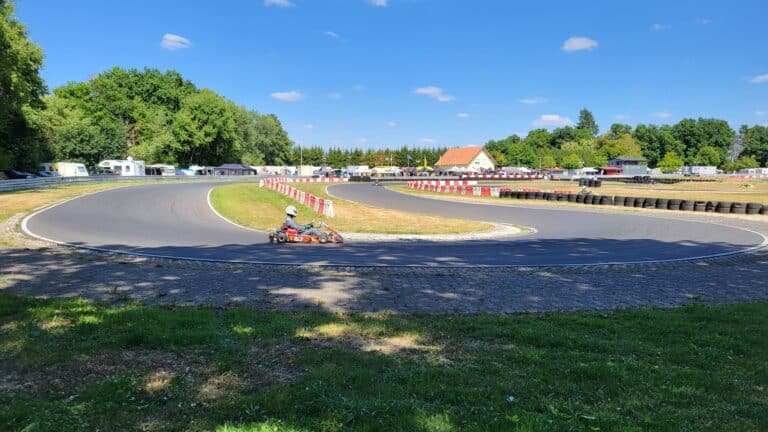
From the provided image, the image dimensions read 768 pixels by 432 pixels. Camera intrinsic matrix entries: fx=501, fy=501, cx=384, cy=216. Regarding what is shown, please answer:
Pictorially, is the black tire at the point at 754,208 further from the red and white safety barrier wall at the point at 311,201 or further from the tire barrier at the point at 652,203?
the red and white safety barrier wall at the point at 311,201

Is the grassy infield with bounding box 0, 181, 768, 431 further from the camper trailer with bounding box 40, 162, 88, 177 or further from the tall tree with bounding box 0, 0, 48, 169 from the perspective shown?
the camper trailer with bounding box 40, 162, 88, 177

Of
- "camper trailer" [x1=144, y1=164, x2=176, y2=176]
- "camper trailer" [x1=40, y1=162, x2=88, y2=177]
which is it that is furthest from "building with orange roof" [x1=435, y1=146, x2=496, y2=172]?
"camper trailer" [x1=40, y1=162, x2=88, y2=177]

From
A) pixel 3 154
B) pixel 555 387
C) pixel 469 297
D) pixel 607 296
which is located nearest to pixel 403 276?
pixel 469 297

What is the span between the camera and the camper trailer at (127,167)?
67.3 metres

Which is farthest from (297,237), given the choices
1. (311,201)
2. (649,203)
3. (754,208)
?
(754,208)

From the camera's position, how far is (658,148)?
136m

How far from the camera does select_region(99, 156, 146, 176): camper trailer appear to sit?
6731cm

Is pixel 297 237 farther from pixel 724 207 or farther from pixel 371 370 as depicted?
pixel 724 207

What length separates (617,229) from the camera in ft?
61.8

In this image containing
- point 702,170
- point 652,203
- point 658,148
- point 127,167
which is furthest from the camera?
point 658,148

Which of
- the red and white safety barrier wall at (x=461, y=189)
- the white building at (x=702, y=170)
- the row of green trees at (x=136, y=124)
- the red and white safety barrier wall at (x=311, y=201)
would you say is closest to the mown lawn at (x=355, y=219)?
the red and white safety barrier wall at (x=311, y=201)

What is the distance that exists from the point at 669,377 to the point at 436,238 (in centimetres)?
1142

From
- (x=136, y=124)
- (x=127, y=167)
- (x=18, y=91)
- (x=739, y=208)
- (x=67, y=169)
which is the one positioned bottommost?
(x=67, y=169)

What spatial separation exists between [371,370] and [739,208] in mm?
27932
